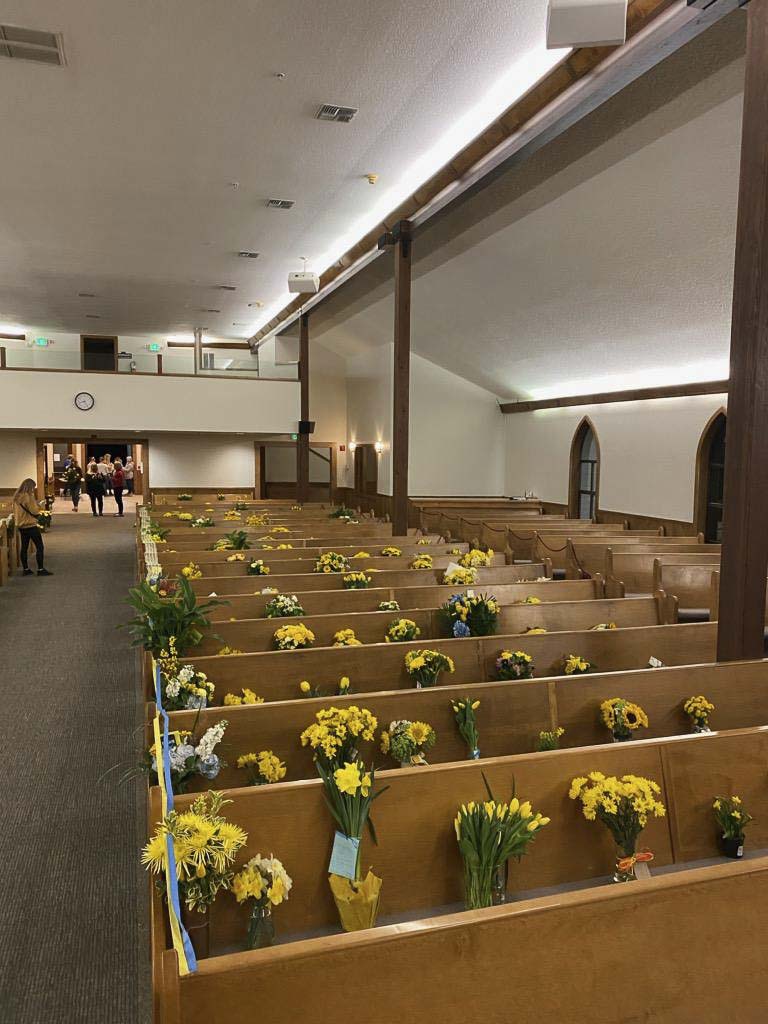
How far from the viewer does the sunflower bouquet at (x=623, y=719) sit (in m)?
2.65

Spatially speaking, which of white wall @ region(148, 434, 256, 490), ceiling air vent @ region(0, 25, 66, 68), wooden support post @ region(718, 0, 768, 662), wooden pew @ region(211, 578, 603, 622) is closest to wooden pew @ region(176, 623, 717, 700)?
wooden support post @ region(718, 0, 768, 662)

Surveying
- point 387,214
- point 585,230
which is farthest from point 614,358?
point 387,214

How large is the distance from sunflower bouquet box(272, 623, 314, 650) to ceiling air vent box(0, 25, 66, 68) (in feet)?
11.9

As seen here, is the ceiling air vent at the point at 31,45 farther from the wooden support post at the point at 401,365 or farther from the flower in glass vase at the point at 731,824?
the flower in glass vase at the point at 731,824

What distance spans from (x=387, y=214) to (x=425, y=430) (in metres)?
5.12

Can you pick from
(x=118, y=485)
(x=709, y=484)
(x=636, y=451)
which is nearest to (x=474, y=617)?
(x=709, y=484)

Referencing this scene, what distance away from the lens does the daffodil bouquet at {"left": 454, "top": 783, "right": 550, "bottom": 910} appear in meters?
1.82

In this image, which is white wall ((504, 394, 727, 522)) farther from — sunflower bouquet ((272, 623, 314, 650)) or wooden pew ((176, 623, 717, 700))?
sunflower bouquet ((272, 623, 314, 650))

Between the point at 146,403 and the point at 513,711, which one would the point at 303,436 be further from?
the point at 513,711

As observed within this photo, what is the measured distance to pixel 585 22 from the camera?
10.7ft

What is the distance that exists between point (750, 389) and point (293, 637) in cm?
221

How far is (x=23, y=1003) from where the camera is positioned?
2125 mm

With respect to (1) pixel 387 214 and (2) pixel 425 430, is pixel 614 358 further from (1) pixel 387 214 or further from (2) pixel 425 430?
(2) pixel 425 430

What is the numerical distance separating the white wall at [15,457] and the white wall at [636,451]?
9.62 meters
